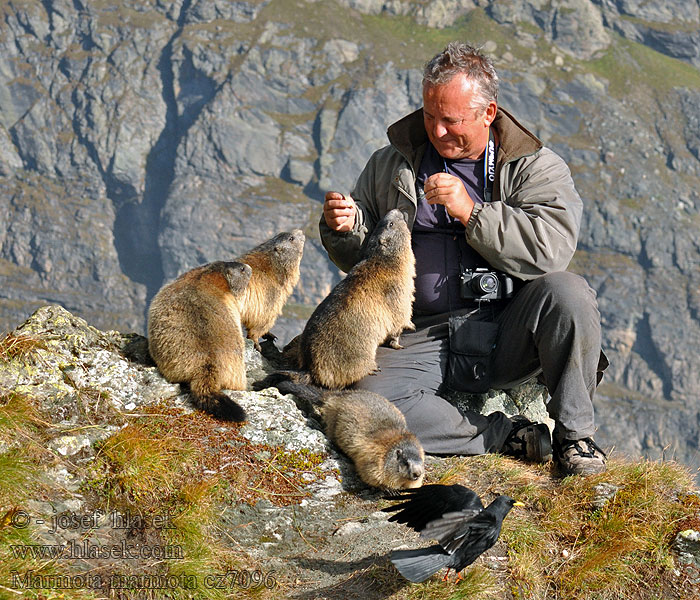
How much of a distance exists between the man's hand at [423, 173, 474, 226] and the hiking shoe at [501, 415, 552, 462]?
2571mm

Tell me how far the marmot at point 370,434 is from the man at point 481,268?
0.62 meters

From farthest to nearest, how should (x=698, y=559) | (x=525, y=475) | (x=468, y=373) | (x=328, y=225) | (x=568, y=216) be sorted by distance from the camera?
1. (x=328, y=225)
2. (x=468, y=373)
3. (x=568, y=216)
4. (x=525, y=475)
5. (x=698, y=559)

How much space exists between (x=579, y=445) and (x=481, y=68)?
15.3 ft

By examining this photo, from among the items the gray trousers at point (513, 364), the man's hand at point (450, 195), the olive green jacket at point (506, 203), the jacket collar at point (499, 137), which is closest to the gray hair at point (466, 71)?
the jacket collar at point (499, 137)

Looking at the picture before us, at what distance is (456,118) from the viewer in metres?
9.18

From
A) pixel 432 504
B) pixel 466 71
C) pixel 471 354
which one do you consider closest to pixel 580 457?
pixel 471 354

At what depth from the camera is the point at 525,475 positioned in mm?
8336

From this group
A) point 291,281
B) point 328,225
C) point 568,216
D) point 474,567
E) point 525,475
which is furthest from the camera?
point 291,281

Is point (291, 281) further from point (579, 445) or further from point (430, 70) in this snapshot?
point (579, 445)

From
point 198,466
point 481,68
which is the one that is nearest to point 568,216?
point 481,68

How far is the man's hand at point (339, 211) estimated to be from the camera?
970 centimetres

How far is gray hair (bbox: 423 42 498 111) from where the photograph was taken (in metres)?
9.15

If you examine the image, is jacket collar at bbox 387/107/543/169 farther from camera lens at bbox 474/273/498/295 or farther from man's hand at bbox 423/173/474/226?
camera lens at bbox 474/273/498/295

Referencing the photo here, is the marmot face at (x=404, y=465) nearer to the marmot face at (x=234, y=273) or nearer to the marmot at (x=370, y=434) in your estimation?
the marmot at (x=370, y=434)
